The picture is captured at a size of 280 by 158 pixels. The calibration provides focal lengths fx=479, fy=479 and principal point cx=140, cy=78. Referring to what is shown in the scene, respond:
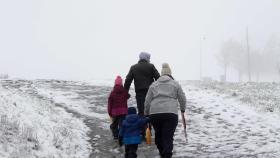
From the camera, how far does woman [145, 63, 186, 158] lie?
34.3ft

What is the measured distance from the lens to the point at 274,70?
356 feet

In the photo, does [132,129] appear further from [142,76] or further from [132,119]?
[142,76]

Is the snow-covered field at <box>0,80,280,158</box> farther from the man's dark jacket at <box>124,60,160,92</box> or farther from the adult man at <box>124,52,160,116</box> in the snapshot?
the man's dark jacket at <box>124,60,160,92</box>

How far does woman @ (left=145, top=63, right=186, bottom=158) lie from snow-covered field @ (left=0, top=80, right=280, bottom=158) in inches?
78.2

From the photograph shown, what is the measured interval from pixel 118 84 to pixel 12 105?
10.8 ft

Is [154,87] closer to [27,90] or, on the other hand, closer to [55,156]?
[55,156]

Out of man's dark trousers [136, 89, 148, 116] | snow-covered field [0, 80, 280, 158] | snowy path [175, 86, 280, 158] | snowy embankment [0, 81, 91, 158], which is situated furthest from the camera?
man's dark trousers [136, 89, 148, 116]

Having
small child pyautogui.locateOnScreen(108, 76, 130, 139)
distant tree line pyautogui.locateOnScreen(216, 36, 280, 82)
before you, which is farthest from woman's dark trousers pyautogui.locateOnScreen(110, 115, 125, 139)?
distant tree line pyautogui.locateOnScreen(216, 36, 280, 82)

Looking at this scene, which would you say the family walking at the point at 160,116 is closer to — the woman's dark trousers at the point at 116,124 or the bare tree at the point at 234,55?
the woman's dark trousers at the point at 116,124

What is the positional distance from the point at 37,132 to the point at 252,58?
3849 inches

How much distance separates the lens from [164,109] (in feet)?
34.4

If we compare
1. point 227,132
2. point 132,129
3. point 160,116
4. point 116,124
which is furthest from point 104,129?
point 160,116

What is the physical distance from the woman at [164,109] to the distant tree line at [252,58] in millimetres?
94686

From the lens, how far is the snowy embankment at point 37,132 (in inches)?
427
